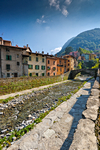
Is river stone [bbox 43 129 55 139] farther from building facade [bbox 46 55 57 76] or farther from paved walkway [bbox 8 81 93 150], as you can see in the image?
building facade [bbox 46 55 57 76]

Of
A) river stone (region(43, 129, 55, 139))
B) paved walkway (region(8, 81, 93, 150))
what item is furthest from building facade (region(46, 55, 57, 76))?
river stone (region(43, 129, 55, 139))

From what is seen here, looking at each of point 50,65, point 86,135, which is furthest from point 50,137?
point 50,65

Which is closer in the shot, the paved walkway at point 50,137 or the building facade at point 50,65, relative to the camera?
the paved walkway at point 50,137

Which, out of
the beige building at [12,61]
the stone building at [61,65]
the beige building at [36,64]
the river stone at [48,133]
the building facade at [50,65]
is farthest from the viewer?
the stone building at [61,65]

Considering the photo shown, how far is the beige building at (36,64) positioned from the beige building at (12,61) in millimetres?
1666

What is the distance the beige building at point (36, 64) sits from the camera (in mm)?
25938

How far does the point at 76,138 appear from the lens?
1.82 metres

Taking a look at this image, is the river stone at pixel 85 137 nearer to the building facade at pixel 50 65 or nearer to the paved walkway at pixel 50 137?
the paved walkway at pixel 50 137

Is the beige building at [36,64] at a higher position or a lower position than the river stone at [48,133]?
higher

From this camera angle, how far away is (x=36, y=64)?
27484 mm

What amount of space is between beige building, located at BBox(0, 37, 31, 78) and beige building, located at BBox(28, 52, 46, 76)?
1666 millimetres

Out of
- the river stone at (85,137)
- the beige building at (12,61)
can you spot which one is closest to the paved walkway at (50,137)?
the river stone at (85,137)

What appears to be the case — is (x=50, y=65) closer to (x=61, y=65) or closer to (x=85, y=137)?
(x=61, y=65)

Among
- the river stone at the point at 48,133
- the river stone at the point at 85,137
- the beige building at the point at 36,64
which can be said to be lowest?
the river stone at the point at 48,133
